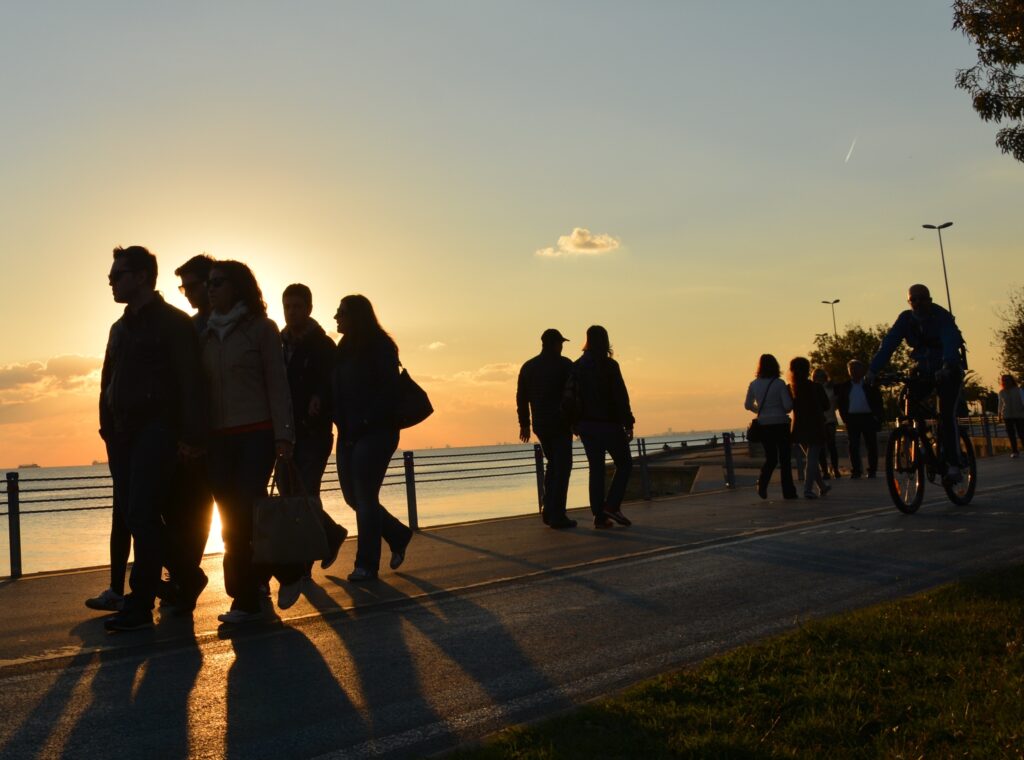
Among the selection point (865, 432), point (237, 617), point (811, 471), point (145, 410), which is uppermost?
point (145, 410)

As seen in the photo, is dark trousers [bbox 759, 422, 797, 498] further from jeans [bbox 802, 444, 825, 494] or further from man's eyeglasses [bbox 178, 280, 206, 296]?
man's eyeglasses [bbox 178, 280, 206, 296]

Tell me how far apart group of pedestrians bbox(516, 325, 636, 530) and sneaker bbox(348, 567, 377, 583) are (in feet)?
13.3

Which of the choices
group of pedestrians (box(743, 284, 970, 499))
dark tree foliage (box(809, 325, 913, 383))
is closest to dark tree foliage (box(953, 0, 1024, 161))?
group of pedestrians (box(743, 284, 970, 499))

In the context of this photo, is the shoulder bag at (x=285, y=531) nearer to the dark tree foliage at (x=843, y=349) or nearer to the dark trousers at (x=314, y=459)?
the dark trousers at (x=314, y=459)

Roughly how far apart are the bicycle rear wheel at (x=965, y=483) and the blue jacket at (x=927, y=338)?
121cm

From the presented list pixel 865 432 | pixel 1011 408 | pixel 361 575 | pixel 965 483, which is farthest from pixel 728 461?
pixel 361 575

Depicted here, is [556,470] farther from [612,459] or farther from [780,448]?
[780,448]

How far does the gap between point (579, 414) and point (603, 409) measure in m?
0.25

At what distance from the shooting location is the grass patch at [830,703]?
3701mm

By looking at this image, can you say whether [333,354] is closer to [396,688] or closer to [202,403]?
[202,403]

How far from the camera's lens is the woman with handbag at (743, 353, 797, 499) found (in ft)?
50.7

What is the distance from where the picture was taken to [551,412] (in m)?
12.4

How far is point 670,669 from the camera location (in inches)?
201

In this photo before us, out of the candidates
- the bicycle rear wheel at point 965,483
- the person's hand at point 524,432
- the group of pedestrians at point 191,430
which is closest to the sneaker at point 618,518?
the person's hand at point 524,432
